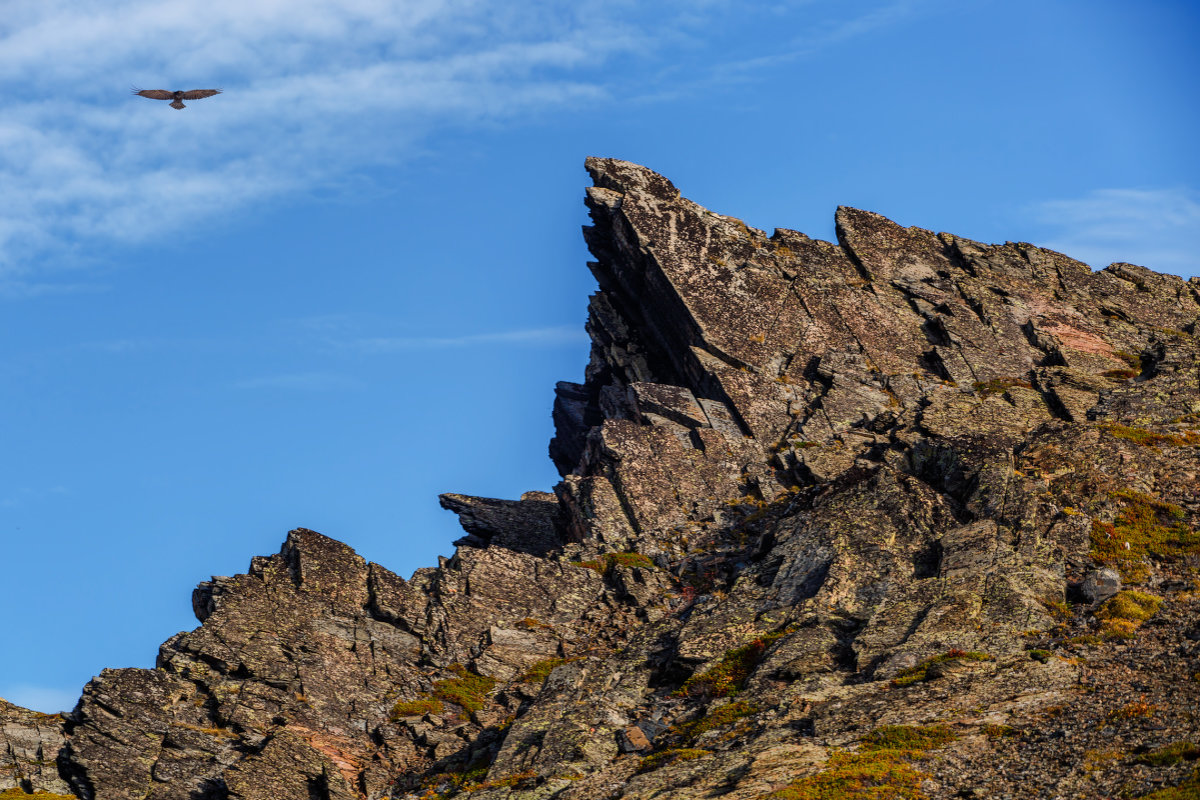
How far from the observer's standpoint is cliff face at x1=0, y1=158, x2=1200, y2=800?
2085 inches

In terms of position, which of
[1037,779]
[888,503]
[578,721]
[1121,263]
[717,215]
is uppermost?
[717,215]

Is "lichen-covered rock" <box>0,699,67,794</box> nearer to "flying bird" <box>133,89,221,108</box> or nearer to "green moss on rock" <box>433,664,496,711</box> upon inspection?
"green moss on rock" <box>433,664,496,711</box>

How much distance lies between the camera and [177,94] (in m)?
68.8

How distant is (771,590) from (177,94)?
121 ft

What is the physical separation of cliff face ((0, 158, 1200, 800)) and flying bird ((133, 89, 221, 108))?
2378cm

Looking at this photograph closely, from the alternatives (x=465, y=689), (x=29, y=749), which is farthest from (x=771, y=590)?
(x=29, y=749)

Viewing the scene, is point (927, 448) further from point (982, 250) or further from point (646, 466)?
point (982, 250)

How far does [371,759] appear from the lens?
2549 inches

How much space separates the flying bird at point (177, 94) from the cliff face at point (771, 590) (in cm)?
2378

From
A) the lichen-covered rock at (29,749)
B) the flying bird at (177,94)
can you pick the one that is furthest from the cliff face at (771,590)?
the flying bird at (177,94)

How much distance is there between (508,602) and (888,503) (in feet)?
68.3

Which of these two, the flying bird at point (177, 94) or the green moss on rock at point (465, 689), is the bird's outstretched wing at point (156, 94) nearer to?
the flying bird at point (177, 94)

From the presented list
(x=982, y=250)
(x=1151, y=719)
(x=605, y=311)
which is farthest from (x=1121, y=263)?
(x=1151, y=719)

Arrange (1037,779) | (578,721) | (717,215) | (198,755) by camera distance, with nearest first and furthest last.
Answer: (1037,779), (578,721), (198,755), (717,215)
